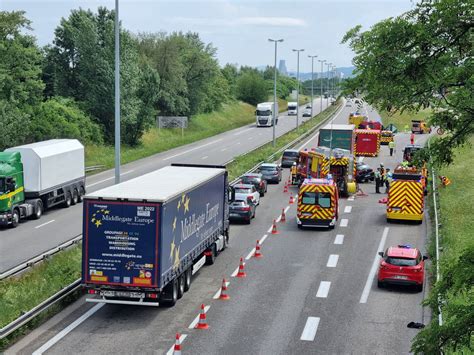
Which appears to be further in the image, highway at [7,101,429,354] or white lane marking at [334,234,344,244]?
white lane marking at [334,234,344,244]

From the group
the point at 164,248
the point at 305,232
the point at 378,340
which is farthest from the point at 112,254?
the point at 305,232

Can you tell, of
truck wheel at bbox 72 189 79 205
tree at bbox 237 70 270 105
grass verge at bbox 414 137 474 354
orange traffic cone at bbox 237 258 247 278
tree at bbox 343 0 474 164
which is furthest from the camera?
tree at bbox 237 70 270 105

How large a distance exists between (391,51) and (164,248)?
1241 cm

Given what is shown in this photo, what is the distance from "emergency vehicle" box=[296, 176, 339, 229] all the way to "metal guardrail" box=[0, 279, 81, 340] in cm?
1504

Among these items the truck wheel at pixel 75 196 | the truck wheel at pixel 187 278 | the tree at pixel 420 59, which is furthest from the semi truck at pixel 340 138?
the tree at pixel 420 59

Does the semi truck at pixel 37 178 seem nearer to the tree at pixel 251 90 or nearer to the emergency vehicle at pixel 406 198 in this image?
the emergency vehicle at pixel 406 198

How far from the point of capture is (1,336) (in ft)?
61.3

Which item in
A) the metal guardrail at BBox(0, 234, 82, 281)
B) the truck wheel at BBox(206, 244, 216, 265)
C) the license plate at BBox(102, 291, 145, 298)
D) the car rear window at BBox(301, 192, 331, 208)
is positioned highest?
the car rear window at BBox(301, 192, 331, 208)

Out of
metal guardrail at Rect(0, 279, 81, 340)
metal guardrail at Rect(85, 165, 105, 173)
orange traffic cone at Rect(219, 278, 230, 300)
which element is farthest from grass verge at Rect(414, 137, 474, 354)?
metal guardrail at Rect(85, 165, 105, 173)

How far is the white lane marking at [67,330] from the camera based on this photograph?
63.0 ft

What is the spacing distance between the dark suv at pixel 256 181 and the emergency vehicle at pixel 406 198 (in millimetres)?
10317

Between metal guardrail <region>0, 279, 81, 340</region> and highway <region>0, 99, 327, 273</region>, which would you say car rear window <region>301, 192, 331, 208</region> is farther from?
metal guardrail <region>0, 279, 81, 340</region>

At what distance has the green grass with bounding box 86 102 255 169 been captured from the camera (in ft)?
221

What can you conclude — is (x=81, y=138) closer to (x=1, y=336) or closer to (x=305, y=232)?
(x=305, y=232)
